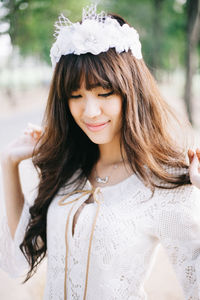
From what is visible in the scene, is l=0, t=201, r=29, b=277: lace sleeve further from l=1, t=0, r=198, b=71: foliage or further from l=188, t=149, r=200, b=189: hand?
l=1, t=0, r=198, b=71: foliage

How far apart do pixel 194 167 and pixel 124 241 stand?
1.58ft

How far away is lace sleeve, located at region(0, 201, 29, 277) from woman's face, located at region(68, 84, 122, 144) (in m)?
0.74

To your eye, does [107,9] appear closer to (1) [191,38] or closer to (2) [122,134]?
(1) [191,38]

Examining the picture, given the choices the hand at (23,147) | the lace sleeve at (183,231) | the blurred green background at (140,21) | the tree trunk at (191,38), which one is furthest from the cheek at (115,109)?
the tree trunk at (191,38)

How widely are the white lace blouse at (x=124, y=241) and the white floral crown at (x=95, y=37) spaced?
681 millimetres

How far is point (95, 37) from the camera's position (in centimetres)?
142

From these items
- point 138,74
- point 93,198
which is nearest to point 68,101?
point 138,74

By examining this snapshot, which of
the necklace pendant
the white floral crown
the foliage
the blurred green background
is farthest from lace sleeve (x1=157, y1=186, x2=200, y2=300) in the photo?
the foliage

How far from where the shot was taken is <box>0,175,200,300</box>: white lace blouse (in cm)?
142

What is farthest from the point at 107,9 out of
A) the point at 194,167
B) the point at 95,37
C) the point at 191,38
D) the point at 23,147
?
the point at 194,167

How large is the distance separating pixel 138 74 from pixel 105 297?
111 centimetres

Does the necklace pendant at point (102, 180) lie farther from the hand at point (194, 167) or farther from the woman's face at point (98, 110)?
the hand at point (194, 167)

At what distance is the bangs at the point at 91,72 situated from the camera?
4.60 ft

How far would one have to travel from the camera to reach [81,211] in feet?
5.13
